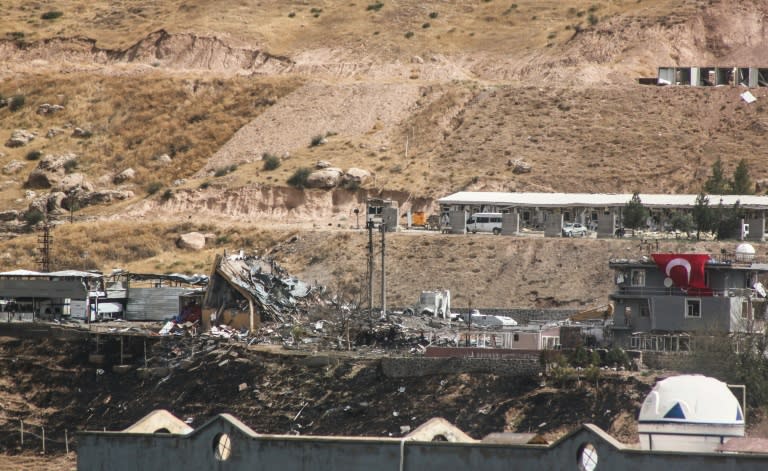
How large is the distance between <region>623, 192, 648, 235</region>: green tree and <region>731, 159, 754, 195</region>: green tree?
20.2ft

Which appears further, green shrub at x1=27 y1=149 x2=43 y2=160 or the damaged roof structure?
green shrub at x1=27 y1=149 x2=43 y2=160

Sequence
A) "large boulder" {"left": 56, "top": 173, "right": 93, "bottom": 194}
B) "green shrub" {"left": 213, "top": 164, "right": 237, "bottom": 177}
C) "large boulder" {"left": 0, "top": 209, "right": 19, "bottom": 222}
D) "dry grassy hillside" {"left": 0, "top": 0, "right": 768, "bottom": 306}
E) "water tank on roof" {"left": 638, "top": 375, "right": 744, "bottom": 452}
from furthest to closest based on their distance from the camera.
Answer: "large boulder" {"left": 56, "top": 173, "right": 93, "bottom": 194}
"green shrub" {"left": 213, "top": 164, "right": 237, "bottom": 177}
"large boulder" {"left": 0, "top": 209, "right": 19, "bottom": 222}
"dry grassy hillside" {"left": 0, "top": 0, "right": 768, "bottom": 306}
"water tank on roof" {"left": 638, "top": 375, "right": 744, "bottom": 452}

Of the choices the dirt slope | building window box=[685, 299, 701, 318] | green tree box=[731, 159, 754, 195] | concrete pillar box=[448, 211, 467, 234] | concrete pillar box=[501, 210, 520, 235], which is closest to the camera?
the dirt slope

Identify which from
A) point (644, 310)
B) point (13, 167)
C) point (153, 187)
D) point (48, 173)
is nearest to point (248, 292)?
point (644, 310)

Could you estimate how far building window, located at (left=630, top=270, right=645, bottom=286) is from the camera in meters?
64.4

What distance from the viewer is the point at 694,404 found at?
38688mm

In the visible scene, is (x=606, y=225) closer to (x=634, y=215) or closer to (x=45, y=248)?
(x=634, y=215)

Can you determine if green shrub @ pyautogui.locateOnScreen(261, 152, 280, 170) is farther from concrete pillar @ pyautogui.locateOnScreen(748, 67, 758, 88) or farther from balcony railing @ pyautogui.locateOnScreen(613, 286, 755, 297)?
balcony railing @ pyautogui.locateOnScreen(613, 286, 755, 297)

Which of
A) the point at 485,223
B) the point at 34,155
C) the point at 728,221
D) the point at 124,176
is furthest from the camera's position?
the point at 34,155

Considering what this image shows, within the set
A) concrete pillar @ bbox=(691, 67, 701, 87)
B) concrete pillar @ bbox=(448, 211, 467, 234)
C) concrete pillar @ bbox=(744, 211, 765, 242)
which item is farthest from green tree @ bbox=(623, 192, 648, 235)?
concrete pillar @ bbox=(691, 67, 701, 87)

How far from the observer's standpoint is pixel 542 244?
266ft

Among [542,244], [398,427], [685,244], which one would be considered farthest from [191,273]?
[398,427]

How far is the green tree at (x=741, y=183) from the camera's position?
287 ft

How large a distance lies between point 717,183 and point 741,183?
1.30 metres
